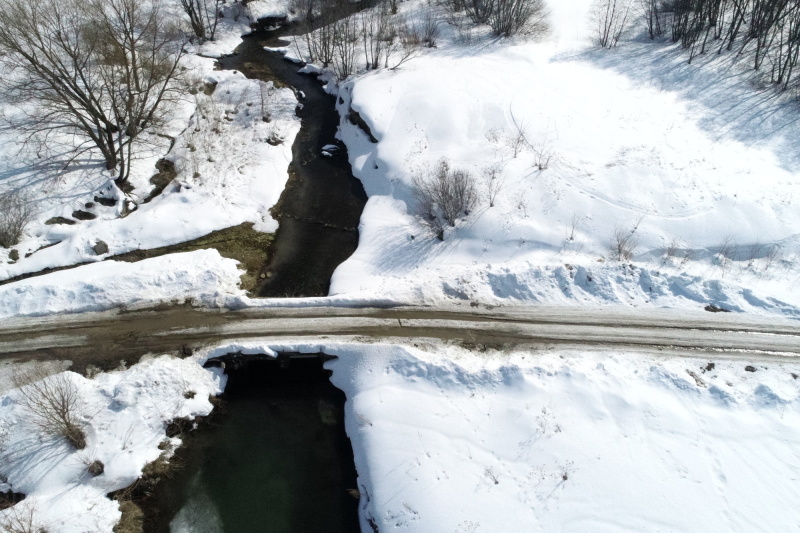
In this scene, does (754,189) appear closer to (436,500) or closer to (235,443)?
(436,500)

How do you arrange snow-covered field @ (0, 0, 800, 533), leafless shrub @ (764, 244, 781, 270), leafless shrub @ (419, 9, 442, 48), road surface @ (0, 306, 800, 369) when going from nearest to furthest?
snow-covered field @ (0, 0, 800, 533) → road surface @ (0, 306, 800, 369) → leafless shrub @ (764, 244, 781, 270) → leafless shrub @ (419, 9, 442, 48)

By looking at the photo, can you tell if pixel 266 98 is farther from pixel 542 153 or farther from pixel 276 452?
pixel 276 452

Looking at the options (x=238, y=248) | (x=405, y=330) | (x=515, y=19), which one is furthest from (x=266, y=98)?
(x=405, y=330)

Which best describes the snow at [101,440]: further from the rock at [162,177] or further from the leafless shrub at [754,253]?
the leafless shrub at [754,253]

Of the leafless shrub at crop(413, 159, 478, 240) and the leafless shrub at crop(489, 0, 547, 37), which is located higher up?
the leafless shrub at crop(489, 0, 547, 37)

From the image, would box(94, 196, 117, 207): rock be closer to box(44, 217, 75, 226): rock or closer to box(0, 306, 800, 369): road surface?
box(44, 217, 75, 226): rock

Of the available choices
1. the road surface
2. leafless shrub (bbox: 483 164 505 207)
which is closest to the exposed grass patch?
the road surface

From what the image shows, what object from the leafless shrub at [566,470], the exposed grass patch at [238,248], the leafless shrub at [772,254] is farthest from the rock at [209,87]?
the leafless shrub at [772,254]
